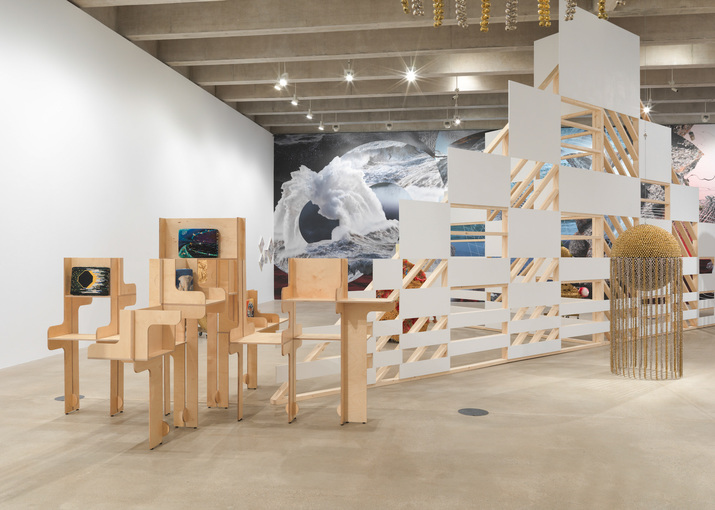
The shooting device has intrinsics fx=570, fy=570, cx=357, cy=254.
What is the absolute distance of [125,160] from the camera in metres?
7.94

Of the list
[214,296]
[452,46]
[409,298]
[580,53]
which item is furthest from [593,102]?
[214,296]

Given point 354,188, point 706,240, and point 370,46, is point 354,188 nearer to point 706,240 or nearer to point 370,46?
point 370,46

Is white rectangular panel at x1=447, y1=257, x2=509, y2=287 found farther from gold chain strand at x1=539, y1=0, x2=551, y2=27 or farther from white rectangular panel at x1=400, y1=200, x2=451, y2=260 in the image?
gold chain strand at x1=539, y1=0, x2=551, y2=27

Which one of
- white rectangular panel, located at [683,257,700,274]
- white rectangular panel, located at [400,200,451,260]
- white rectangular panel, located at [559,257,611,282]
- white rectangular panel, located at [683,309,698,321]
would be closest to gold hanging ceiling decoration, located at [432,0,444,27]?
white rectangular panel, located at [400,200,451,260]

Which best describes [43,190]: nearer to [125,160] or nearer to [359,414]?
[125,160]

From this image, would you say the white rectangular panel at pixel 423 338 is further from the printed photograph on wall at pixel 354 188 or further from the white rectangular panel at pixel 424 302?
the printed photograph on wall at pixel 354 188

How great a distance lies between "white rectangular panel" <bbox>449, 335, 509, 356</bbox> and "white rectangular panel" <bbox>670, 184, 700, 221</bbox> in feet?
13.5

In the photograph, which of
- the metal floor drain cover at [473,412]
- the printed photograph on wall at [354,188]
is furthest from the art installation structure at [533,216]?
the printed photograph on wall at [354,188]

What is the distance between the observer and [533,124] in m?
6.50

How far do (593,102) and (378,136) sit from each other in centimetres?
760

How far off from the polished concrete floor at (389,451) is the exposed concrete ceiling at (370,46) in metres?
4.67

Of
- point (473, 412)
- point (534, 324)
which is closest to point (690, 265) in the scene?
point (534, 324)

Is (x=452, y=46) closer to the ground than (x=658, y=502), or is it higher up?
higher up

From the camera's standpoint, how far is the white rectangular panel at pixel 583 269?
23.2 feet
